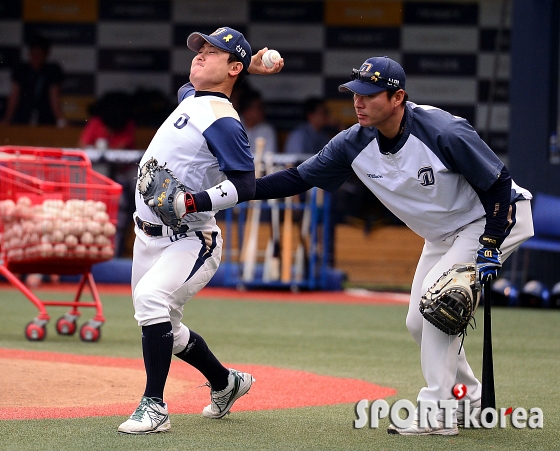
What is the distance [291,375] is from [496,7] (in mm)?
10080

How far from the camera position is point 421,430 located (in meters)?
4.47

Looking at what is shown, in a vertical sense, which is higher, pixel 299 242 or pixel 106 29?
pixel 106 29

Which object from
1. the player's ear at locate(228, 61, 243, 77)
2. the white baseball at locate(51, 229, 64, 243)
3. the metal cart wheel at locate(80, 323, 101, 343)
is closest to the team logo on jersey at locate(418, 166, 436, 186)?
the player's ear at locate(228, 61, 243, 77)

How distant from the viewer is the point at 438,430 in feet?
14.8

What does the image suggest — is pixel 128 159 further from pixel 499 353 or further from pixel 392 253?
pixel 499 353

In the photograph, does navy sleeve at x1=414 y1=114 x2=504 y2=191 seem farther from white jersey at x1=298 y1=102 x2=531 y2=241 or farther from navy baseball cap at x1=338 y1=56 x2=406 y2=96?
navy baseball cap at x1=338 y1=56 x2=406 y2=96

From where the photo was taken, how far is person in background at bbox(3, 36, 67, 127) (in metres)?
14.3

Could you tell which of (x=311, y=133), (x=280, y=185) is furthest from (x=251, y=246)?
(x=280, y=185)

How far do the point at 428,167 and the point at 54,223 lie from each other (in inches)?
142

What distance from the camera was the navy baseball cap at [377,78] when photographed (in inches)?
179

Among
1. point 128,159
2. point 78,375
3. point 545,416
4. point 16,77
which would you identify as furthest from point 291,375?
point 16,77

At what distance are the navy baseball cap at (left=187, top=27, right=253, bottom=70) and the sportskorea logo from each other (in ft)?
5.78

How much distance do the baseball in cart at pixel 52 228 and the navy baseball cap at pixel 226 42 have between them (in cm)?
288

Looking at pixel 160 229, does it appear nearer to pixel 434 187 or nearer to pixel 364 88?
pixel 364 88
